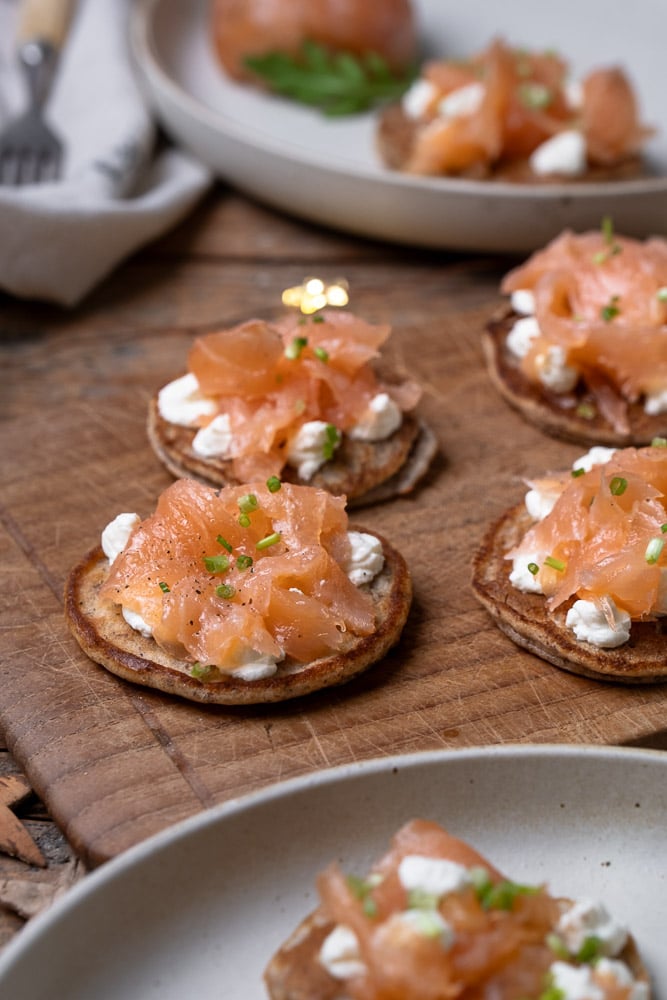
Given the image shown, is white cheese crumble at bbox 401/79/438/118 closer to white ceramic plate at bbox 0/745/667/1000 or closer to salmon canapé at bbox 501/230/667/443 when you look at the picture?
salmon canapé at bbox 501/230/667/443

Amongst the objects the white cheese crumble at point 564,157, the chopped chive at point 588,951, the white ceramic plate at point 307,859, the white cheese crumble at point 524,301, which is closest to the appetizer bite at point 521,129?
the white cheese crumble at point 564,157

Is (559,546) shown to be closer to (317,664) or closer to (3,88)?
(317,664)

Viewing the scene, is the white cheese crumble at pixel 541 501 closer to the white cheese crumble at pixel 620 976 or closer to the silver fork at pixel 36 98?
the white cheese crumble at pixel 620 976

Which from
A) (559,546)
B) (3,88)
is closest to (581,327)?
(559,546)

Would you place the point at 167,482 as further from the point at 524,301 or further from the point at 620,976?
the point at 620,976

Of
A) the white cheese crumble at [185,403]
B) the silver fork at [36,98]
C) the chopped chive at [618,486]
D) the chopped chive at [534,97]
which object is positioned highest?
the silver fork at [36,98]

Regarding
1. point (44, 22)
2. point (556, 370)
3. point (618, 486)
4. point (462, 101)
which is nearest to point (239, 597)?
point (618, 486)

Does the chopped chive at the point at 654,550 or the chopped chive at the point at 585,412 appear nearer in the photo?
the chopped chive at the point at 654,550
